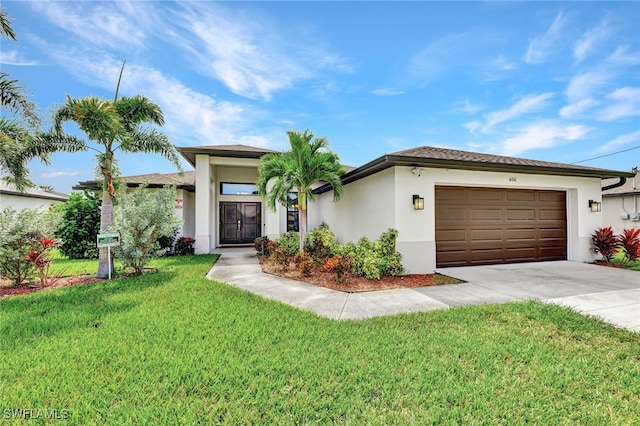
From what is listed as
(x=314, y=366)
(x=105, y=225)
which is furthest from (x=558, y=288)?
(x=105, y=225)

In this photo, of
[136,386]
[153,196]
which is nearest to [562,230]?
[136,386]

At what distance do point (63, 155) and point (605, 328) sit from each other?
12549mm

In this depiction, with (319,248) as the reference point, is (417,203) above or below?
above

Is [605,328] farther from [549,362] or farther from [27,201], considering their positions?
[27,201]

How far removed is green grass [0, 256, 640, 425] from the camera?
7.60 ft

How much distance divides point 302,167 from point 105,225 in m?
5.75

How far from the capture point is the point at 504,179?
29.0 feet

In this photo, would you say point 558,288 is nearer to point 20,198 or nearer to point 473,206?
point 473,206

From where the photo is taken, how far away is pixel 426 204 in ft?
26.3

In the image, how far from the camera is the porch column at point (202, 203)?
12156mm

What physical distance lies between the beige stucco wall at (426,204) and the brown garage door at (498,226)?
1.02 ft

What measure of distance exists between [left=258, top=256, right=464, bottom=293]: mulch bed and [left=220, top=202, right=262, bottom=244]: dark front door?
28.5 feet

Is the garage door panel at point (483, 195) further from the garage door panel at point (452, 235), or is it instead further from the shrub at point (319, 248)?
the shrub at point (319, 248)

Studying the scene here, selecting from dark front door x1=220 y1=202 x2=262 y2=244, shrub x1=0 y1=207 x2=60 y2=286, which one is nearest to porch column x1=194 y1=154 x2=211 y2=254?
dark front door x1=220 y1=202 x2=262 y2=244
